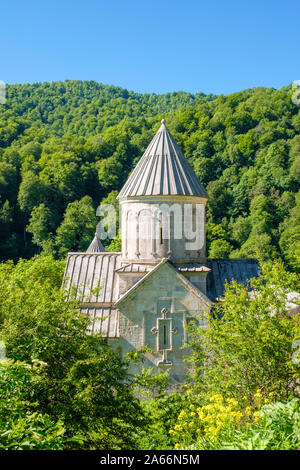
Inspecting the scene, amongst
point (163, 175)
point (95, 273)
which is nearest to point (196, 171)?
point (163, 175)

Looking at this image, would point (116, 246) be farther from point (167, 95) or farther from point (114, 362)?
point (167, 95)

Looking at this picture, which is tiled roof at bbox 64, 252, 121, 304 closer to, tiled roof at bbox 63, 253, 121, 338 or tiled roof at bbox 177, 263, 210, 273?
tiled roof at bbox 63, 253, 121, 338

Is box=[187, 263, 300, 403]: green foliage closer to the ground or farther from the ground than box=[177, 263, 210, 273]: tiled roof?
closer to the ground

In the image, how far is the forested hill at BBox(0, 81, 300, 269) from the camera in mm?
40656

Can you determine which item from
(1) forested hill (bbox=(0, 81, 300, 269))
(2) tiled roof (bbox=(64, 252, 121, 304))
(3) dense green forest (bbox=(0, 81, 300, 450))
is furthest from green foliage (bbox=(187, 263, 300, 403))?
(1) forested hill (bbox=(0, 81, 300, 269))

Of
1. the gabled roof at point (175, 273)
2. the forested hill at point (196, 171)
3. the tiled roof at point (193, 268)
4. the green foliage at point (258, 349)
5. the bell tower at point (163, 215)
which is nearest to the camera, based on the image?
the green foliage at point (258, 349)

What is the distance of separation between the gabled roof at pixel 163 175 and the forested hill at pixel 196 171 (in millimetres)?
22234

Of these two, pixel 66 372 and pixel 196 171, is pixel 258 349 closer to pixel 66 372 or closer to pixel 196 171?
pixel 66 372

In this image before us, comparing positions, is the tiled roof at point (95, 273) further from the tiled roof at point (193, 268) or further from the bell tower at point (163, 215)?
the tiled roof at point (193, 268)

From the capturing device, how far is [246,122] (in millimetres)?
51656

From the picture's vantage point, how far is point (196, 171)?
47.5 m

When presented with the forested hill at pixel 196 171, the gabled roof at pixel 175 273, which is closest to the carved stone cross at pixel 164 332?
the gabled roof at pixel 175 273

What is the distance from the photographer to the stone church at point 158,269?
11.0m

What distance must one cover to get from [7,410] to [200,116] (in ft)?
173
